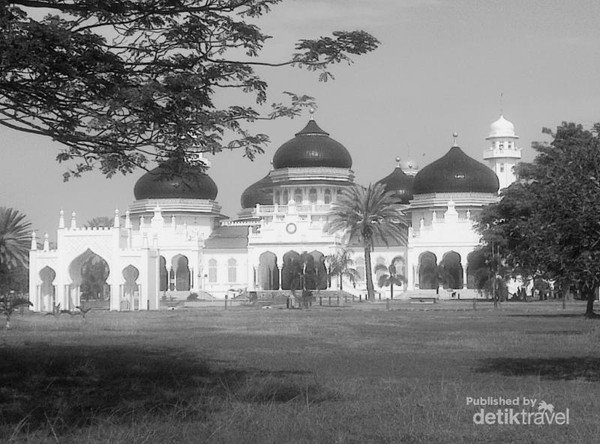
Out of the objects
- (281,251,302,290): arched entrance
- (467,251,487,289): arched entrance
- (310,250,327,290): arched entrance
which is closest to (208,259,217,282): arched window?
(281,251,302,290): arched entrance

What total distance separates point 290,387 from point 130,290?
5375 centimetres

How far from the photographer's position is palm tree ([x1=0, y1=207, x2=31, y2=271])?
217 ft

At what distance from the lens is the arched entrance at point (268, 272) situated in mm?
92375

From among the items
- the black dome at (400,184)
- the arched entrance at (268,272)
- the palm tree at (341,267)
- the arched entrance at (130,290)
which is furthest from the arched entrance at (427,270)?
the arched entrance at (130,290)

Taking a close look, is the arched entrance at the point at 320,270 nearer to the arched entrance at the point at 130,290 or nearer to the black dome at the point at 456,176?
the black dome at the point at 456,176

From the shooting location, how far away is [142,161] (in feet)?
48.1

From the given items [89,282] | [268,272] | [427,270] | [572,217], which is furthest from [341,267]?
[572,217]

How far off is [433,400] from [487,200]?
80343mm

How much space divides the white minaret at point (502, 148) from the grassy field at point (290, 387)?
84.3 m

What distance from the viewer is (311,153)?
94.2m

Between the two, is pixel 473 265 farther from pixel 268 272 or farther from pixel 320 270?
pixel 268 272

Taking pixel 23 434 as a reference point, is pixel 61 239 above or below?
above

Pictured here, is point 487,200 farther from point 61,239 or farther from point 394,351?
point 394,351

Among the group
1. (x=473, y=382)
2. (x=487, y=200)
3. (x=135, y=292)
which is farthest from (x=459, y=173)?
(x=473, y=382)
